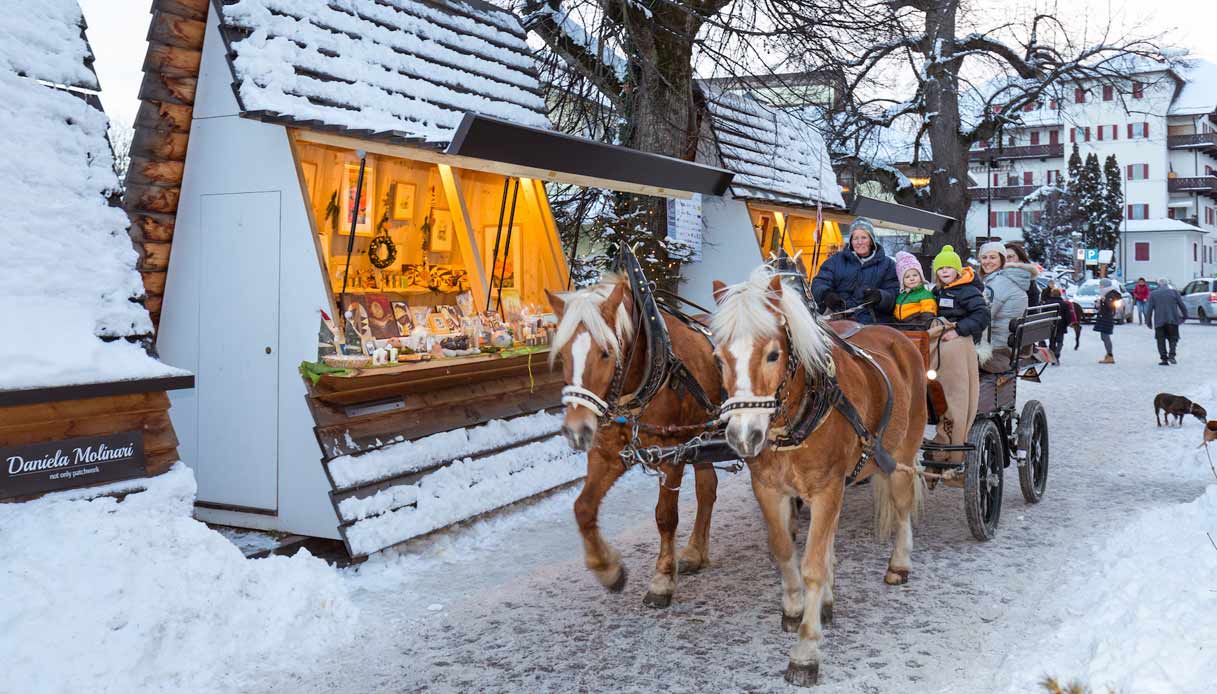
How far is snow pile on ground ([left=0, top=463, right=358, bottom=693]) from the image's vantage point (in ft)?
13.6

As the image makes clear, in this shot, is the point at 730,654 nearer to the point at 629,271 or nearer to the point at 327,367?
the point at 629,271

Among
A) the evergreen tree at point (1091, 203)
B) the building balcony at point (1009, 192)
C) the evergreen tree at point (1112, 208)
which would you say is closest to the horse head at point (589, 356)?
the evergreen tree at point (1091, 203)

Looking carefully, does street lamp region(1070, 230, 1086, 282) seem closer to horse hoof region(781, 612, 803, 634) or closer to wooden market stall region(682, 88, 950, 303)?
wooden market stall region(682, 88, 950, 303)

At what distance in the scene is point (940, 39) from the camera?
71.7ft

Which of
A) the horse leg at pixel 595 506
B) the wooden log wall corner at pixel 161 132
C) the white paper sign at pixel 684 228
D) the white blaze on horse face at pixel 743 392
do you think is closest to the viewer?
the white blaze on horse face at pixel 743 392

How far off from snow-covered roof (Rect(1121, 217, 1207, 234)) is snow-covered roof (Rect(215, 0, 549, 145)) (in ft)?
211

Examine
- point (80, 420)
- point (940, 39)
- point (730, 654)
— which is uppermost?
point (940, 39)

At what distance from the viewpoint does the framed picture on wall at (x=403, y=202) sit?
320 inches

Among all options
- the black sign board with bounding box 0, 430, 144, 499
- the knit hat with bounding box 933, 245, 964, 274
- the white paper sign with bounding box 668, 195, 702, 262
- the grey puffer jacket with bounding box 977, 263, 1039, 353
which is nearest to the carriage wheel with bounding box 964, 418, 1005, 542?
the grey puffer jacket with bounding box 977, 263, 1039, 353

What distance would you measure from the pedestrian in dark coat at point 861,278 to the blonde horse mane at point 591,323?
Result: 9.77ft

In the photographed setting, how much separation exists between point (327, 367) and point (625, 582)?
→ 249cm

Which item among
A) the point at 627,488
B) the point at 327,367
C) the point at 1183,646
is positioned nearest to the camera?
the point at 1183,646

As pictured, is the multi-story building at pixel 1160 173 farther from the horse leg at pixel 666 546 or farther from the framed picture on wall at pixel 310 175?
the horse leg at pixel 666 546

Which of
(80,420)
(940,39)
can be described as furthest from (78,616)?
(940,39)
